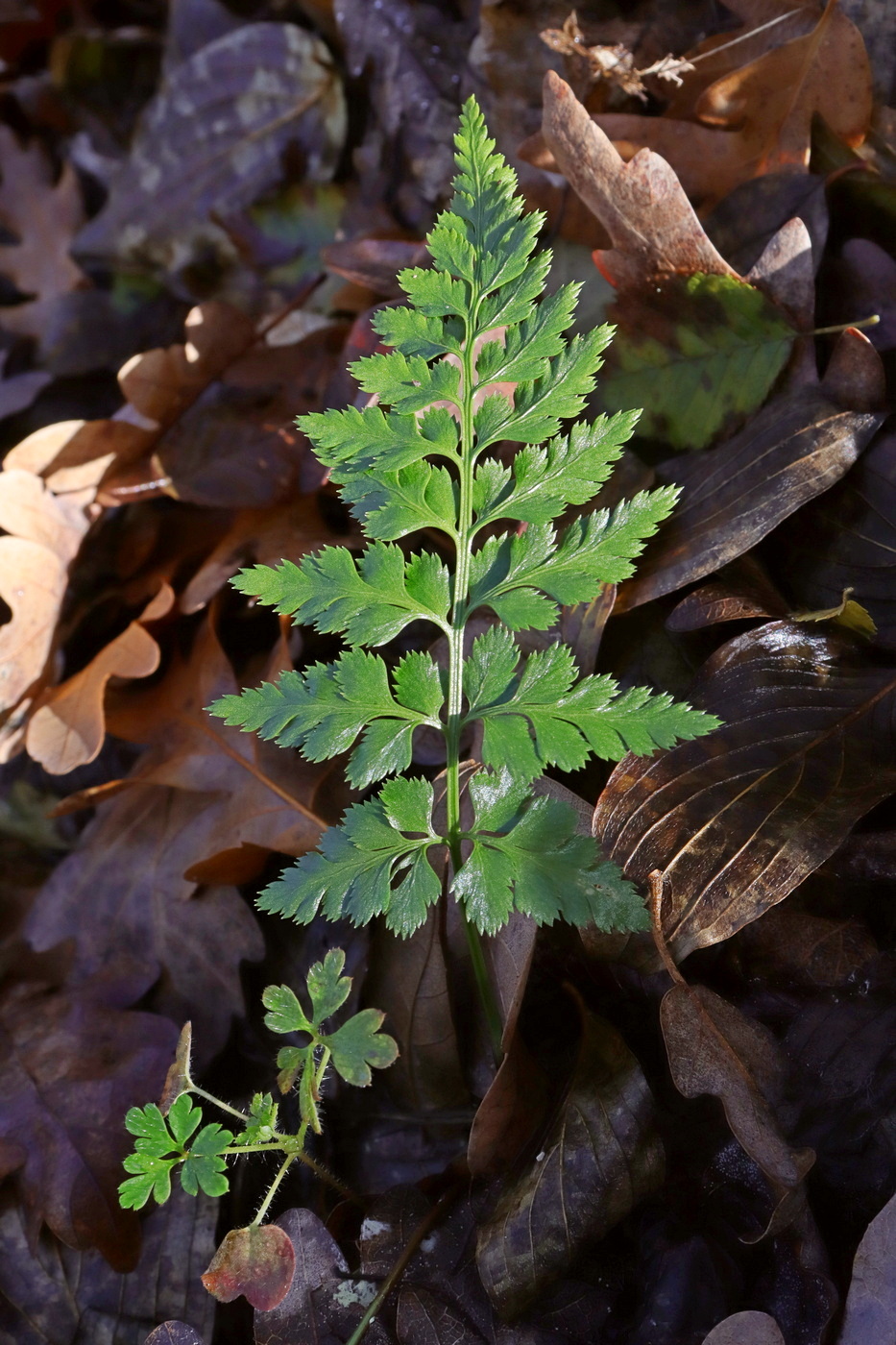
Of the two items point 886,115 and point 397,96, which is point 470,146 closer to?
point 886,115

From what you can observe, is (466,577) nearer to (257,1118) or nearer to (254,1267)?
(257,1118)

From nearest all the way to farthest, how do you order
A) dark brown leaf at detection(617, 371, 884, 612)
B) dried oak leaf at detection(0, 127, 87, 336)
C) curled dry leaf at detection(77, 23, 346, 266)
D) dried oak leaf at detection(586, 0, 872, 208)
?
dark brown leaf at detection(617, 371, 884, 612) → dried oak leaf at detection(586, 0, 872, 208) → curled dry leaf at detection(77, 23, 346, 266) → dried oak leaf at detection(0, 127, 87, 336)

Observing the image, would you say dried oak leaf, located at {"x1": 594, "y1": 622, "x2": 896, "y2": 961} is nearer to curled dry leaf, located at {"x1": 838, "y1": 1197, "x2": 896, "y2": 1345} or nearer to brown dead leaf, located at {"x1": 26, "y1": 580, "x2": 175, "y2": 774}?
curled dry leaf, located at {"x1": 838, "y1": 1197, "x2": 896, "y2": 1345}

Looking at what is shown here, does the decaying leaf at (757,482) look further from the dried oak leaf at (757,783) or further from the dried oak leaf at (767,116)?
the dried oak leaf at (767,116)

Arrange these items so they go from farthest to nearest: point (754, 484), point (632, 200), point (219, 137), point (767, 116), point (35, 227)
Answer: point (35, 227) < point (219, 137) < point (767, 116) < point (632, 200) < point (754, 484)

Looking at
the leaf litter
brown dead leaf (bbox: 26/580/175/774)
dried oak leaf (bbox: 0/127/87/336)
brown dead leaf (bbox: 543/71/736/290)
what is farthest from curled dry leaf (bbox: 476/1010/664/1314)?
dried oak leaf (bbox: 0/127/87/336)

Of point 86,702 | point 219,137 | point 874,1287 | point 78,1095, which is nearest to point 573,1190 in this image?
point 874,1287

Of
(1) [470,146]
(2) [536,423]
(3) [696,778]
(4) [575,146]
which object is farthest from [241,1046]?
(4) [575,146]
